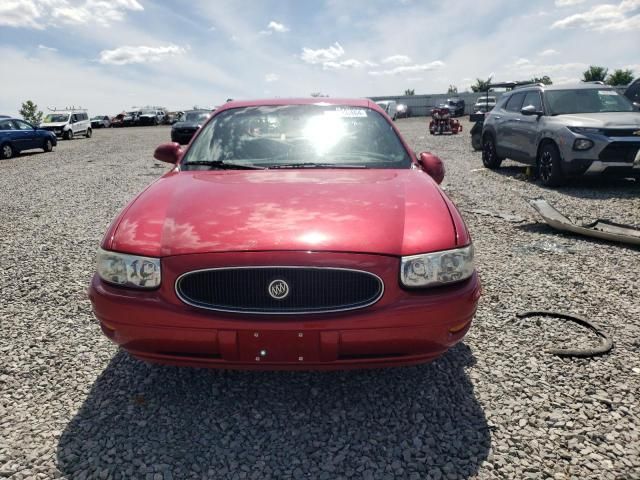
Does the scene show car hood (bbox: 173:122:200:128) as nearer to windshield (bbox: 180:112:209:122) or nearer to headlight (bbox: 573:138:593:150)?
windshield (bbox: 180:112:209:122)

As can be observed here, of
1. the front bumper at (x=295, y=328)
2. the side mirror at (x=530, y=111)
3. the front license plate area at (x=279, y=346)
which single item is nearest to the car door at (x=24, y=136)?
the side mirror at (x=530, y=111)

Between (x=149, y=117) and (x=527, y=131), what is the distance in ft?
140

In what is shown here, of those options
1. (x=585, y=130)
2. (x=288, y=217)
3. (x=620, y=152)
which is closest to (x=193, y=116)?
(x=585, y=130)

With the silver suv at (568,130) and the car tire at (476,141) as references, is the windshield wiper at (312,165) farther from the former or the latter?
the car tire at (476,141)

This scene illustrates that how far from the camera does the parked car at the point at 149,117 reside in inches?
1823

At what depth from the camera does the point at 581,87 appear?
29.8ft

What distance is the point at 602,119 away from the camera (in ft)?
26.5

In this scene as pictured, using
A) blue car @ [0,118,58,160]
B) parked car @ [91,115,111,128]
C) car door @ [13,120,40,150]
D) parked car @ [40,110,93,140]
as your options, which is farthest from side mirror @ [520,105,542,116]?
parked car @ [91,115,111,128]

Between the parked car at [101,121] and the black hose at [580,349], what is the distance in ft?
166

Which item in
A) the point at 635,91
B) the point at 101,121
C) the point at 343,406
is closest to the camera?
the point at 343,406

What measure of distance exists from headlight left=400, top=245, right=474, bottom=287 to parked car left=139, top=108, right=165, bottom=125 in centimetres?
4814

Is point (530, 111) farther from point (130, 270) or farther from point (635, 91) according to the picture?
point (130, 270)

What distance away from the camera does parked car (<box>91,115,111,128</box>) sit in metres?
47.8

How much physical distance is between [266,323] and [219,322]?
0.67 ft
